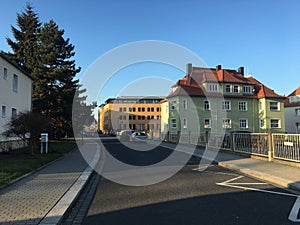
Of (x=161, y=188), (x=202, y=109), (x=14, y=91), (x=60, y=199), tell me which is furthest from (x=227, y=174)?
(x=202, y=109)

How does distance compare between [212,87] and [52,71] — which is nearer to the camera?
[52,71]

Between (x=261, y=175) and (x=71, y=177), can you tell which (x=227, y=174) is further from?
(x=71, y=177)

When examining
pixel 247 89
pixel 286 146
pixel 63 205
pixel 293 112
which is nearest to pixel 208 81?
pixel 247 89

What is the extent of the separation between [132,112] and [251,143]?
7058 cm

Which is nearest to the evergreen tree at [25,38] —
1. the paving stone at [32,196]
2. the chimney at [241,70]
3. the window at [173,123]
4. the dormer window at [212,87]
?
the window at [173,123]

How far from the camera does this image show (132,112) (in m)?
85.0

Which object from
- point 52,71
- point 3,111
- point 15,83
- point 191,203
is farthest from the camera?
point 52,71

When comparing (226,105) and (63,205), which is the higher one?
(226,105)

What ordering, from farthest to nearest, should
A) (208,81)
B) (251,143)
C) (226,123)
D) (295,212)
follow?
(226,123) → (208,81) → (251,143) → (295,212)

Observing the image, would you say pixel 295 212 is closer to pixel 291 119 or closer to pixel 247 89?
pixel 247 89

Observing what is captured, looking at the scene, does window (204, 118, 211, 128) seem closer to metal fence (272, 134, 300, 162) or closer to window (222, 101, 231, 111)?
window (222, 101, 231, 111)

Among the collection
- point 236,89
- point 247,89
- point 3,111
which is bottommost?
point 3,111

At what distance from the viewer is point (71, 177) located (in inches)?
376

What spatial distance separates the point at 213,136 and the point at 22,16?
117 ft
